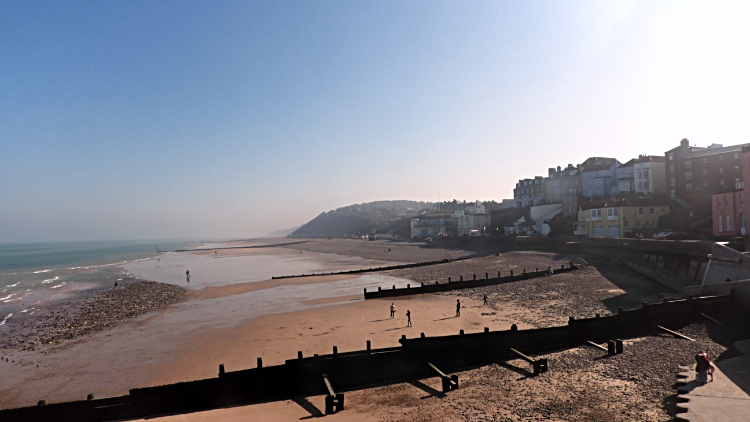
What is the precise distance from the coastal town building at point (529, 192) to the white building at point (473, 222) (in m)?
9.67

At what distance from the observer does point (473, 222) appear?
112062mm

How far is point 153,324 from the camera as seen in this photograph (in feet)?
93.9

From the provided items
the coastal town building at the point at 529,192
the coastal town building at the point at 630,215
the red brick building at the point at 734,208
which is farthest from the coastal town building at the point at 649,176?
the red brick building at the point at 734,208

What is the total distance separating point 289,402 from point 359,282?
29.9m

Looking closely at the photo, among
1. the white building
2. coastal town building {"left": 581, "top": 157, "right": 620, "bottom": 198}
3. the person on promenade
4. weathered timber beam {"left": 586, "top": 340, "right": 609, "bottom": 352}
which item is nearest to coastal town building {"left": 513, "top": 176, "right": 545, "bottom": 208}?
the white building

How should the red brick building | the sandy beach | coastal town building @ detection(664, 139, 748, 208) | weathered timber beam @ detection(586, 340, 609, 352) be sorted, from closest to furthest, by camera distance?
the sandy beach → weathered timber beam @ detection(586, 340, 609, 352) → the red brick building → coastal town building @ detection(664, 139, 748, 208)

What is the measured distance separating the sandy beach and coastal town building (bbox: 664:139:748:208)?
32871 mm

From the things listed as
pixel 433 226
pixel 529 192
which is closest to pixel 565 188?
pixel 529 192

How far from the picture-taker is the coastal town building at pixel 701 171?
188ft

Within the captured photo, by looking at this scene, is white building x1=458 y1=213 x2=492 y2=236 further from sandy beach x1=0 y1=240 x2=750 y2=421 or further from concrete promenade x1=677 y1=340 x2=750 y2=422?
concrete promenade x1=677 y1=340 x2=750 y2=422

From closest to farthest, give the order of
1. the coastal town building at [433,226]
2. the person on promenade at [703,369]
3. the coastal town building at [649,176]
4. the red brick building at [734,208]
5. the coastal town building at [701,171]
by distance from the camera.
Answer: the person on promenade at [703,369] → the red brick building at [734,208] → the coastal town building at [701,171] → the coastal town building at [649,176] → the coastal town building at [433,226]

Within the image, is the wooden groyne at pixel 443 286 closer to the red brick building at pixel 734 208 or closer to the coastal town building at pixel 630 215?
the red brick building at pixel 734 208

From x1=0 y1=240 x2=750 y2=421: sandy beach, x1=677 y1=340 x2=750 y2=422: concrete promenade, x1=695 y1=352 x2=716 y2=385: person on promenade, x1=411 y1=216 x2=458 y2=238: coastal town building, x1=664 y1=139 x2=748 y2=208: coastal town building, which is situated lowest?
x1=0 y1=240 x2=750 y2=421: sandy beach

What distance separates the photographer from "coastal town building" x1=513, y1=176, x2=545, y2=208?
101188 millimetres
